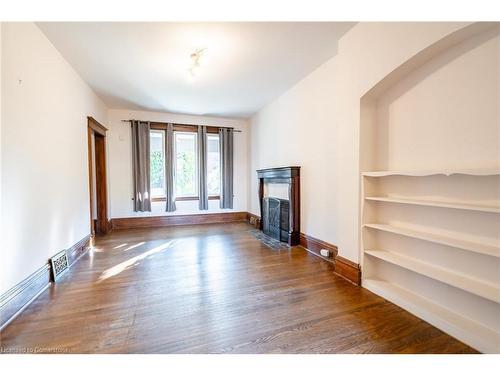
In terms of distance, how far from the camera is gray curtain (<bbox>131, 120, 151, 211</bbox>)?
494 centimetres

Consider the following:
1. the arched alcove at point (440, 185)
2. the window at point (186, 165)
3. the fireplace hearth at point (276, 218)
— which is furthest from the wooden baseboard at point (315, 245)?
the window at point (186, 165)

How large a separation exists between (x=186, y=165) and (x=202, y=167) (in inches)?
16.5

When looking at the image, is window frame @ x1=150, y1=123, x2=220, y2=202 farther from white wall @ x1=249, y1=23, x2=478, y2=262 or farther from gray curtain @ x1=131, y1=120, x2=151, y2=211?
white wall @ x1=249, y1=23, x2=478, y2=262

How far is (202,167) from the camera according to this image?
5.41m

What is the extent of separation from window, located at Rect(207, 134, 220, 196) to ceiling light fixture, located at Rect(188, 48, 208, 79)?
251 cm

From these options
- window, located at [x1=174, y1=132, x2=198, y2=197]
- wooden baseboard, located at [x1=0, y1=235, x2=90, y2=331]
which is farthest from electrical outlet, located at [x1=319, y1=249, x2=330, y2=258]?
window, located at [x1=174, y1=132, x2=198, y2=197]

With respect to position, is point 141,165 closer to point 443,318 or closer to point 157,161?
point 157,161

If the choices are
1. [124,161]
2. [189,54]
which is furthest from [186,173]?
[189,54]
